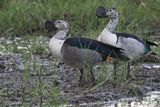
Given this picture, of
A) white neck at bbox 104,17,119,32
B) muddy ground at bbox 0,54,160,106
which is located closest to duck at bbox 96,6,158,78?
white neck at bbox 104,17,119,32

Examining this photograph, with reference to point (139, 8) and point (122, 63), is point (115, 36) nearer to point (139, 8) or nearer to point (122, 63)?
point (122, 63)

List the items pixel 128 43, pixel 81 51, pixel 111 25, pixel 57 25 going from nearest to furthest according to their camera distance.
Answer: pixel 81 51
pixel 57 25
pixel 128 43
pixel 111 25

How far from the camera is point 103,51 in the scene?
822 cm

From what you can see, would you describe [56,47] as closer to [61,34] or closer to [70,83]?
[61,34]

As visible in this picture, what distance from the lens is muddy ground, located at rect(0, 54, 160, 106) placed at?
7182 millimetres

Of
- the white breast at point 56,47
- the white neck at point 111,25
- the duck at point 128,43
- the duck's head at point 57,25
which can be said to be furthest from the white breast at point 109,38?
the white breast at point 56,47

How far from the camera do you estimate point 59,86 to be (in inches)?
322

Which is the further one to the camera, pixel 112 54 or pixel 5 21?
pixel 5 21

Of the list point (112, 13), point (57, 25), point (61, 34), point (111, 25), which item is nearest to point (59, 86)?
point (61, 34)

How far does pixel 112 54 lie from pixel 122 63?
811mm

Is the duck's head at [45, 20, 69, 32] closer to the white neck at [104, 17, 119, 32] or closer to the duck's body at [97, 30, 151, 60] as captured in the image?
the duck's body at [97, 30, 151, 60]

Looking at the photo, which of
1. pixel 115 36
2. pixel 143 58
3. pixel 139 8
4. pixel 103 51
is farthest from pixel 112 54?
pixel 139 8

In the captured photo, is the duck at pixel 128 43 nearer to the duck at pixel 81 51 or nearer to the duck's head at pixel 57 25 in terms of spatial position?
the duck at pixel 81 51

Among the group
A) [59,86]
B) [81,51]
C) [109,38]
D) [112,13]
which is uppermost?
[112,13]
